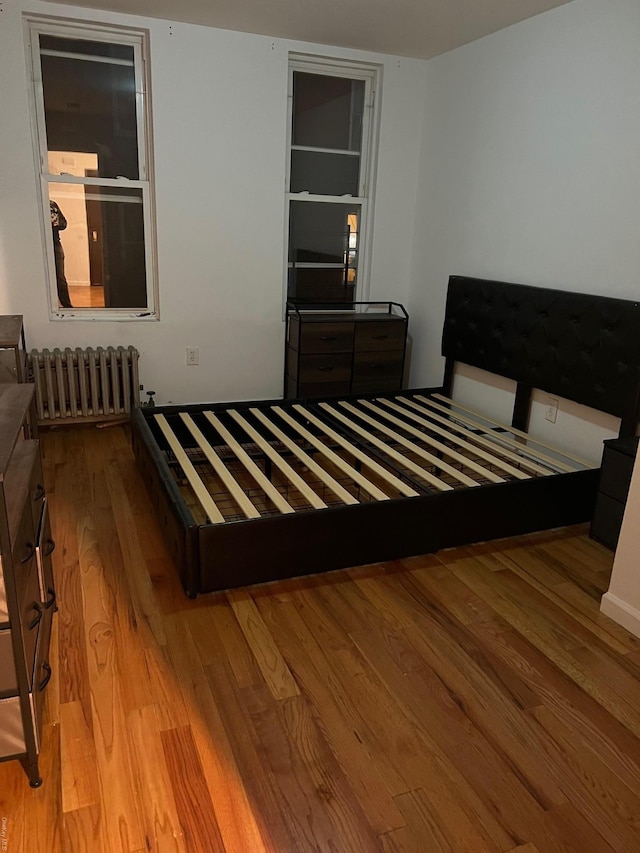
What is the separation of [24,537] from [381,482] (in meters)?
2.09

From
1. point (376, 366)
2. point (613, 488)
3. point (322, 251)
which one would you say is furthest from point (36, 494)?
point (322, 251)

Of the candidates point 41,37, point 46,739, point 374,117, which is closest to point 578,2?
point 374,117

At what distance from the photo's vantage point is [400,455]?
3.00 m

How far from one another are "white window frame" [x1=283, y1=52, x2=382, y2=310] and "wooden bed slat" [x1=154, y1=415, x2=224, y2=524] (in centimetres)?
162

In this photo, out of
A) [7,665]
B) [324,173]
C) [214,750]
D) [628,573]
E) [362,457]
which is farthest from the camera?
[324,173]

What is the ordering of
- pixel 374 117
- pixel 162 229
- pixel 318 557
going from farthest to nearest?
pixel 374 117 → pixel 162 229 → pixel 318 557

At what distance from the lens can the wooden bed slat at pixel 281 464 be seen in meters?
2.50

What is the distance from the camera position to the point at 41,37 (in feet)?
11.8

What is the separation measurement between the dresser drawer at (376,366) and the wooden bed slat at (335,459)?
84 centimetres

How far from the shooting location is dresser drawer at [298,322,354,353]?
13.5ft

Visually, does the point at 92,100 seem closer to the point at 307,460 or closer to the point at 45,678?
the point at 307,460

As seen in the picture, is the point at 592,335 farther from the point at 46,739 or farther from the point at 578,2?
the point at 46,739

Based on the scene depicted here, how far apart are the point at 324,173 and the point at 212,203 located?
89 centimetres

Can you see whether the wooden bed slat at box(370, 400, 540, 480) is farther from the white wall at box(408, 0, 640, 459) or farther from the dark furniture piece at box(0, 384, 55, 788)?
the dark furniture piece at box(0, 384, 55, 788)
